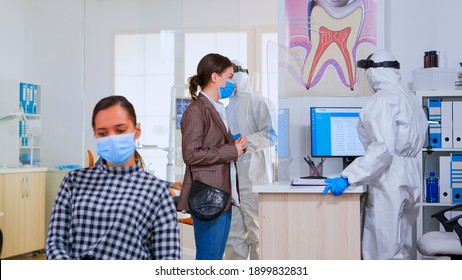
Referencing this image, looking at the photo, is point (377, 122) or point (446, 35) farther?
point (446, 35)

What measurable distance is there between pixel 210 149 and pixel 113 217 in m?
1.14

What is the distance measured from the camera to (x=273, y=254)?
3029mm

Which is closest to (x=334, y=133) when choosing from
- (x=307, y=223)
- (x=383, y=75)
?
(x=383, y=75)

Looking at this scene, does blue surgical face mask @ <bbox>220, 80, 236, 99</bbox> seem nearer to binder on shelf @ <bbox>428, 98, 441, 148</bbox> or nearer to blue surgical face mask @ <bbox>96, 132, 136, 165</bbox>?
blue surgical face mask @ <bbox>96, 132, 136, 165</bbox>

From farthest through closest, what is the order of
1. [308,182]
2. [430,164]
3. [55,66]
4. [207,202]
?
[55,66] < [430,164] < [308,182] < [207,202]

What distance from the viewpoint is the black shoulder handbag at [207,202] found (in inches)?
110

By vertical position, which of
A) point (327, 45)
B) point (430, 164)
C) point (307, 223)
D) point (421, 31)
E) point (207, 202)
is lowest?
point (307, 223)

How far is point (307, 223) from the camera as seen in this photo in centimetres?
301

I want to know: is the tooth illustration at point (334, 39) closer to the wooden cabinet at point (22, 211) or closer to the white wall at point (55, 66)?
the white wall at point (55, 66)

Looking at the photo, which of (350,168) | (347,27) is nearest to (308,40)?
(347,27)

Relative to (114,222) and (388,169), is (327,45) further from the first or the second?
(114,222)

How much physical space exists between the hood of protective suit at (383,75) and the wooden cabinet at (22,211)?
308 centimetres

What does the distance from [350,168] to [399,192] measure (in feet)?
0.95

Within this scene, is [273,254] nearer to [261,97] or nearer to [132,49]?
[261,97]
